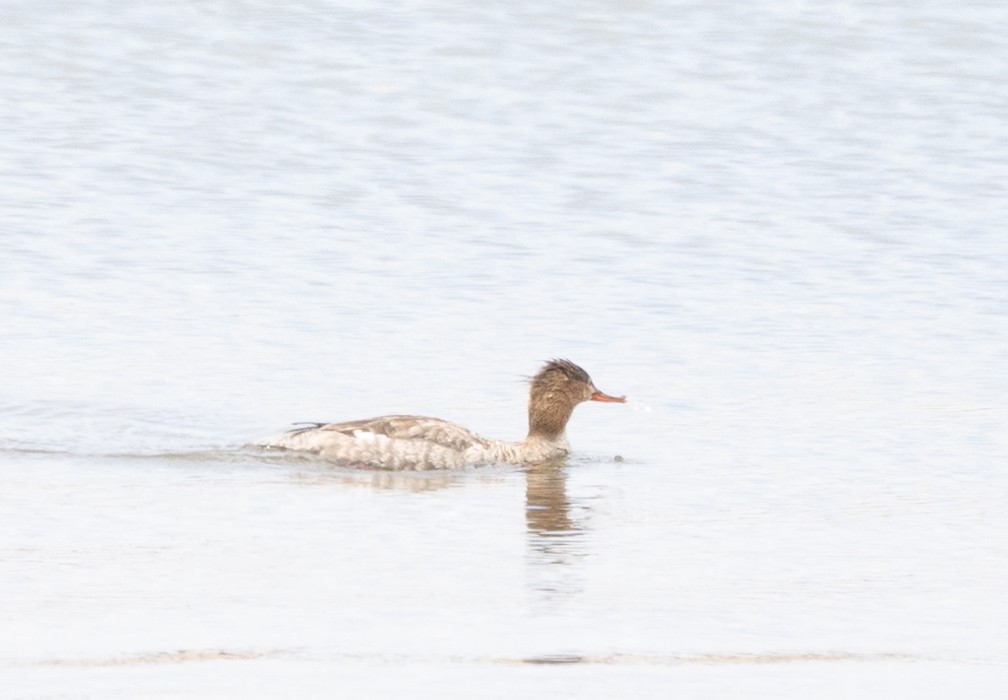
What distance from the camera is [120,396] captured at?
1425 cm

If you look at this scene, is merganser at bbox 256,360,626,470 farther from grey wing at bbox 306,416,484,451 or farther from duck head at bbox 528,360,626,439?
duck head at bbox 528,360,626,439

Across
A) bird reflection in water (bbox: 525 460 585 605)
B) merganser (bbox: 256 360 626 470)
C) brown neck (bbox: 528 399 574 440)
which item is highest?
brown neck (bbox: 528 399 574 440)

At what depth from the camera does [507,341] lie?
1591 centimetres

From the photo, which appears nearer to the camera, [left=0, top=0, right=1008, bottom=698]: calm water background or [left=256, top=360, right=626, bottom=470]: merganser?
[left=0, top=0, right=1008, bottom=698]: calm water background

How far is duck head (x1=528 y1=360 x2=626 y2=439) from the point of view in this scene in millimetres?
14109

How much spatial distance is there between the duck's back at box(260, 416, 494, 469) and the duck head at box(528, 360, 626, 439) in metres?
0.70

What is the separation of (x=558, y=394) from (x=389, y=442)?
140 cm

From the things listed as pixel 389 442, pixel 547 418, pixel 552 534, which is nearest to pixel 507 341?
pixel 547 418

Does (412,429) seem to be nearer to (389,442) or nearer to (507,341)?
(389,442)

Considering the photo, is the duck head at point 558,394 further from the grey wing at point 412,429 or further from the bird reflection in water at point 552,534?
the grey wing at point 412,429

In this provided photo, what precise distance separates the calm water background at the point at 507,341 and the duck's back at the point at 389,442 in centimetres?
16

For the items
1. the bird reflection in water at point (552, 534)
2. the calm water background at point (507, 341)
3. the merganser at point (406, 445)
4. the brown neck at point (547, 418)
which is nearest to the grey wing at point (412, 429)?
the merganser at point (406, 445)

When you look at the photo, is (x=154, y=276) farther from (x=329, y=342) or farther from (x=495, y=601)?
(x=495, y=601)

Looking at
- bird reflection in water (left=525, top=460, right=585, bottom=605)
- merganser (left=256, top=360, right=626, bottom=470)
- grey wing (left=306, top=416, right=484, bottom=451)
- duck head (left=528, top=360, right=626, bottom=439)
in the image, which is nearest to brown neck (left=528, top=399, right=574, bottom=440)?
duck head (left=528, top=360, right=626, bottom=439)
